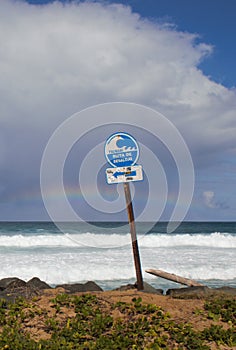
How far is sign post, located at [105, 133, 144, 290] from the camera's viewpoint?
9109 mm

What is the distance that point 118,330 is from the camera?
6.60 meters

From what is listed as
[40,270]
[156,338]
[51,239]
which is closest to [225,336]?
[156,338]

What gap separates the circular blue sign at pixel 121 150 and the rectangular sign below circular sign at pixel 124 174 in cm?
11

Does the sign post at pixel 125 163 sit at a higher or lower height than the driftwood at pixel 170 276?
higher

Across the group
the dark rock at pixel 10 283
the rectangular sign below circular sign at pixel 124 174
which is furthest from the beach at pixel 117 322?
the dark rock at pixel 10 283

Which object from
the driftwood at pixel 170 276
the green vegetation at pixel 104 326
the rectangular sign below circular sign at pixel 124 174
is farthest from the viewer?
the driftwood at pixel 170 276

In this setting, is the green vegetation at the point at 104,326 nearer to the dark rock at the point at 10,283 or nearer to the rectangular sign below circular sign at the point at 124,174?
the rectangular sign below circular sign at the point at 124,174

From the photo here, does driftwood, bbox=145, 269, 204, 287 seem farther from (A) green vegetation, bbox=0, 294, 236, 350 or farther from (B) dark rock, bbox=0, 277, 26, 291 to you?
(B) dark rock, bbox=0, 277, 26, 291

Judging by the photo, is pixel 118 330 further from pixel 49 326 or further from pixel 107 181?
pixel 107 181

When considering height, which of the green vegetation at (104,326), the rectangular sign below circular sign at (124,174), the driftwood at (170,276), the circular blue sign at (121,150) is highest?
the circular blue sign at (121,150)

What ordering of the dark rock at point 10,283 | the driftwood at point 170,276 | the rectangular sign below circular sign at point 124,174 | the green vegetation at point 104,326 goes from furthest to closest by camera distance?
the dark rock at point 10,283
the driftwood at point 170,276
the rectangular sign below circular sign at point 124,174
the green vegetation at point 104,326

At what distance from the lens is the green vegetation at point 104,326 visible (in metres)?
6.23

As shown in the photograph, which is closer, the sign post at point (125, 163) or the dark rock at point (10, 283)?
the sign post at point (125, 163)

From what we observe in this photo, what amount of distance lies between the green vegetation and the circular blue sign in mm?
2871
